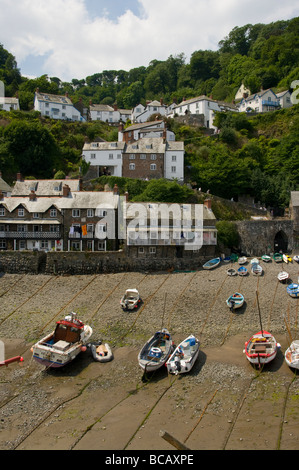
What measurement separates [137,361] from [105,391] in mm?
3341

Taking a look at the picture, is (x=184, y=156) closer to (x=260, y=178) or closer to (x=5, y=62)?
(x=260, y=178)

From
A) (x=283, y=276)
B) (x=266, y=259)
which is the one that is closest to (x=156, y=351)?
(x=283, y=276)

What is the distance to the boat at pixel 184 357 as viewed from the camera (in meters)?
22.1

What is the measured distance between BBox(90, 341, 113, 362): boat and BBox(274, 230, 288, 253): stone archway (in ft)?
84.2

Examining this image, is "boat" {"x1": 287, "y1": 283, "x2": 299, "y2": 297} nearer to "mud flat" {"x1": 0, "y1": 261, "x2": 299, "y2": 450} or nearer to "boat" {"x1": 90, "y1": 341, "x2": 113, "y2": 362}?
"mud flat" {"x1": 0, "y1": 261, "x2": 299, "y2": 450}

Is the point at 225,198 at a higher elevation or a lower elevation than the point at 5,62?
lower

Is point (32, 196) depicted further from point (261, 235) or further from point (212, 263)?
point (261, 235)

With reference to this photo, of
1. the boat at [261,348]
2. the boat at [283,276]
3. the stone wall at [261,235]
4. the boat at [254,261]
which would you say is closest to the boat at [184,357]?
the boat at [261,348]

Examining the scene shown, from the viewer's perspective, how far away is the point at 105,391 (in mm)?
20688

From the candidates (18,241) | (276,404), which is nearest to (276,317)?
(276,404)

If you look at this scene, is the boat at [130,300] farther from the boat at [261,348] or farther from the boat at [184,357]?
the boat at [261,348]

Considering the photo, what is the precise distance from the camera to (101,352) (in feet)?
79.7
